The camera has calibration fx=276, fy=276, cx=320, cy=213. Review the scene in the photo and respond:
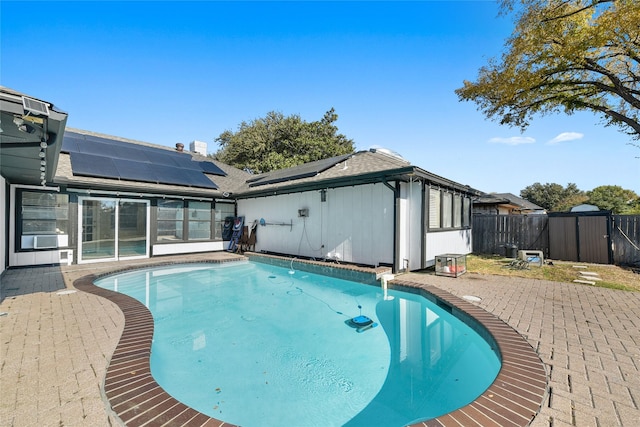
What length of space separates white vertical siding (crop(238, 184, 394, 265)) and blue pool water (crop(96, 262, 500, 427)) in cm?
176

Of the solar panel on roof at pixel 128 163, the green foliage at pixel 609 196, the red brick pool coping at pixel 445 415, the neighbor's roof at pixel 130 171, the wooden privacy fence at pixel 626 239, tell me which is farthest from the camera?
the green foliage at pixel 609 196

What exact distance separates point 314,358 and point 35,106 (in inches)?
166

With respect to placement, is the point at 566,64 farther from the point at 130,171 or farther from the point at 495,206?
the point at 130,171

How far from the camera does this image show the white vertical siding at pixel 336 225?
7676 millimetres

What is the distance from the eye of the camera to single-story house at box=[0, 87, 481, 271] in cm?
754

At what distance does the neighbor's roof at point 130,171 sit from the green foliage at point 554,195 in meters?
51.2

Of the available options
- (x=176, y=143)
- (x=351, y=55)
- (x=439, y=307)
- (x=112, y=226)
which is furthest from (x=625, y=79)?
(x=176, y=143)

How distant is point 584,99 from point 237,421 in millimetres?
15354

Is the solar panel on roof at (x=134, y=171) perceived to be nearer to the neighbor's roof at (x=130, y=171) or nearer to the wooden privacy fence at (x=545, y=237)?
the neighbor's roof at (x=130, y=171)

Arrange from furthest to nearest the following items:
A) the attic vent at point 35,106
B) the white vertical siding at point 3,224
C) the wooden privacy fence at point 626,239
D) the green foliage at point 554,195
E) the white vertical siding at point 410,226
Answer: the green foliage at point 554,195 < the wooden privacy fence at point 626,239 < the white vertical siding at point 410,226 < the white vertical siding at point 3,224 < the attic vent at point 35,106

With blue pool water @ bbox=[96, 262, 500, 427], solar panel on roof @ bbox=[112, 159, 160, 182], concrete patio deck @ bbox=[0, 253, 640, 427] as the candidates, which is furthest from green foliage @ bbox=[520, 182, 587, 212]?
solar panel on roof @ bbox=[112, 159, 160, 182]

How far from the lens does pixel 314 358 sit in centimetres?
355

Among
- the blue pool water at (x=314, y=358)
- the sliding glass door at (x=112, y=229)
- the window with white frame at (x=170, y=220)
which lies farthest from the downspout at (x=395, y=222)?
the sliding glass door at (x=112, y=229)

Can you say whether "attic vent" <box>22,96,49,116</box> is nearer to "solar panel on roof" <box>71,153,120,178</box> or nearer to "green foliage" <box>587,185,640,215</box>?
"solar panel on roof" <box>71,153,120,178</box>
